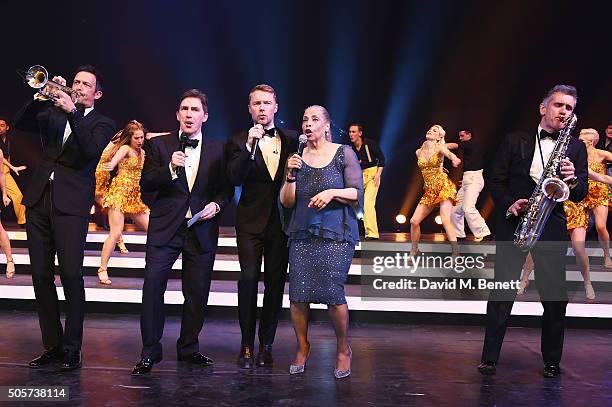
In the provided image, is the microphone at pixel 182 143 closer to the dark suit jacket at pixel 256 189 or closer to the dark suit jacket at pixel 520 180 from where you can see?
the dark suit jacket at pixel 256 189

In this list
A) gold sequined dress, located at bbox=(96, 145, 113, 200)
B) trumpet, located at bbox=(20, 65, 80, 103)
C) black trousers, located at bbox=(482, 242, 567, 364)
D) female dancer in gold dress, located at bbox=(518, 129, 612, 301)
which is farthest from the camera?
gold sequined dress, located at bbox=(96, 145, 113, 200)

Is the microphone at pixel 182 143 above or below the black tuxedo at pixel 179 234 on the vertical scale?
above

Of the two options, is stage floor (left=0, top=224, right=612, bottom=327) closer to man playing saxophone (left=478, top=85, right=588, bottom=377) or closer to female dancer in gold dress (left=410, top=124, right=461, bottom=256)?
female dancer in gold dress (left=410, top=124, right=461, bottom=256)

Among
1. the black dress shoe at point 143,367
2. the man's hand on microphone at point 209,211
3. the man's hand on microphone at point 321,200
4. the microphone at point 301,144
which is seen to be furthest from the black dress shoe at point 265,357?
the microphone at point 301,144

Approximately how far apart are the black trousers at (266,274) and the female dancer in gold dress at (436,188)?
3383 mm

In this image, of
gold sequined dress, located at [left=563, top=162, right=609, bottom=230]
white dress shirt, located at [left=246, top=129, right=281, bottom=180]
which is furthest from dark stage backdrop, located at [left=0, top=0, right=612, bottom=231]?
white dress shirt, located at [left=246, top=129, right=281, bottom=180]

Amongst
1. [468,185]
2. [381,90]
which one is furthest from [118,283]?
[381,90]

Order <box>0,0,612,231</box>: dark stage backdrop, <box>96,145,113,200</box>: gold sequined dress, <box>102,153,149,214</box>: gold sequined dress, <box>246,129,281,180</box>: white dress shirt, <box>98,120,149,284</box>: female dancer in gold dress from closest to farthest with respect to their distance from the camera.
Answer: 1. <box>246,129,281,180</box>: white dress shirt
2. <box>98,120,149,284</box>: female dancer in gold dress
3. <box>102,153,149,214</box>: gold sequined dress
4. <box>96,145,113,200</box>: gold sequined dress
5. <box>0,0,612,231</box>: dark stage backdrop

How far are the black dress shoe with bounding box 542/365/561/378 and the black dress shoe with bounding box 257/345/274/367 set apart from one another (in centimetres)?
172

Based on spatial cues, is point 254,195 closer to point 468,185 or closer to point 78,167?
point 78,167

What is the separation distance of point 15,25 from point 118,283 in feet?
22.7

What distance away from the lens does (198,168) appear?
4324mm

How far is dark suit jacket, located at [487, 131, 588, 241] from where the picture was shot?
4.29 metres

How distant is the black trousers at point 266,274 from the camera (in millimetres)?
4359
